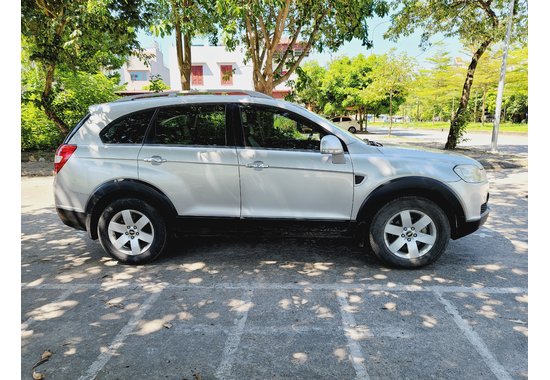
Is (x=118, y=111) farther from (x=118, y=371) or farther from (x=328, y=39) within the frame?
(x=328, y=39)

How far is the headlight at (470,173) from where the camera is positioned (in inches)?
154

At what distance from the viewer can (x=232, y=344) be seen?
2736 mm

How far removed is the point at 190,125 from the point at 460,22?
1404 cm

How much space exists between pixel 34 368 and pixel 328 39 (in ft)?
34.3

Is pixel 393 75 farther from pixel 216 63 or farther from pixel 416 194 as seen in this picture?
pixel 416 194

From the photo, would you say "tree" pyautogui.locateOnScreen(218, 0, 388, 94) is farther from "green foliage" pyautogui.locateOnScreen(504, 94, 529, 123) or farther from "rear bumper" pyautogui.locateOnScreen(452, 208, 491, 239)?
"green foliage" pyautogui.locateOnScreen(504, 94, 529, 123)

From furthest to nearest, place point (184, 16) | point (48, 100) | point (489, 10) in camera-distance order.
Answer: point (489, 10) < point (48, 100) < point (184, 16)

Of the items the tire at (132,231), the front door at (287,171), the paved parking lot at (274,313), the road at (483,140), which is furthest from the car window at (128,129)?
the road at (483,140)

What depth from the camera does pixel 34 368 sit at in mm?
2516

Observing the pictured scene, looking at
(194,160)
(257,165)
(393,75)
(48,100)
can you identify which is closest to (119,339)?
(194,160)

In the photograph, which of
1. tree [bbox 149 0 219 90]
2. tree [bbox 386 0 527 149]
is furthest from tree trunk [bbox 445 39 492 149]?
tree [bbox 149 0 219 90]

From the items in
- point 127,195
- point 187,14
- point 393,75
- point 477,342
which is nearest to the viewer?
point 477,342

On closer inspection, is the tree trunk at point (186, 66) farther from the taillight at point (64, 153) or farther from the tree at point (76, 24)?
the taillight at point (64, 153)

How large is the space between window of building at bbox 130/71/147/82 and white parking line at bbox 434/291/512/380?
46326 millimetres
